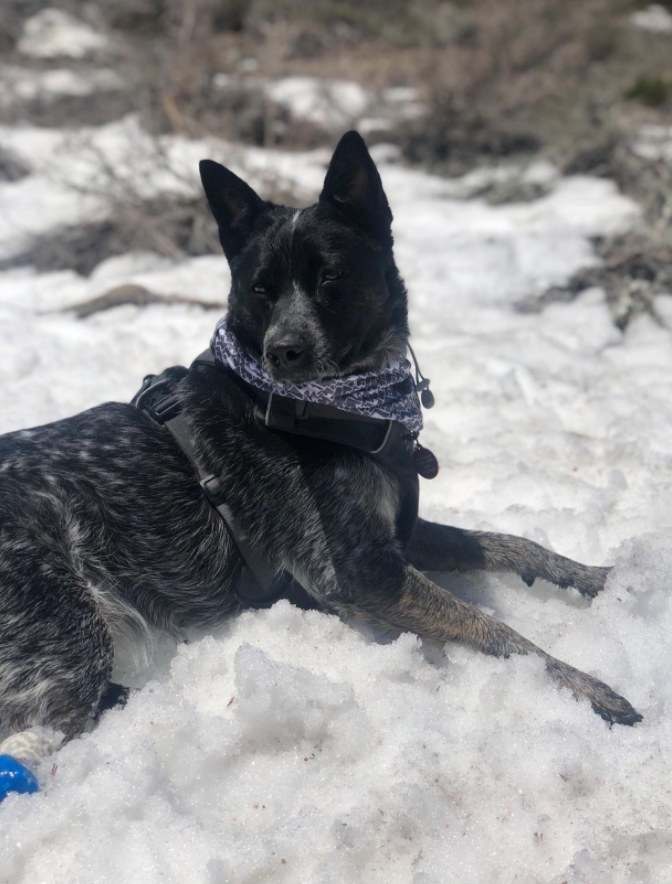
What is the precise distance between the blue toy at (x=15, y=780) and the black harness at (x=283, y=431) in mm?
1055

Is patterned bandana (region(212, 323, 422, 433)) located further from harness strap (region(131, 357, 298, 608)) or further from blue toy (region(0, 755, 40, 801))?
blue toy (region(0, 755, 40, 801))

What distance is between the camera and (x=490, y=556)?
11.6ft

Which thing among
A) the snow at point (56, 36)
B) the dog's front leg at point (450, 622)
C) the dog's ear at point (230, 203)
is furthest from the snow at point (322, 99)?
the dog's front leg at point (450, 622)

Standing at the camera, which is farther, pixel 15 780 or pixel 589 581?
pixel 589 581

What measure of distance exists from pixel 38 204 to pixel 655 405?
6572 mm

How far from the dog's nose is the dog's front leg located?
87cm

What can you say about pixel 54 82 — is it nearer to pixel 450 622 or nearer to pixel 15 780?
pixel 450 622

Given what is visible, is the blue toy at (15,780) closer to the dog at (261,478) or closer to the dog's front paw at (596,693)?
the dog at (261,478)

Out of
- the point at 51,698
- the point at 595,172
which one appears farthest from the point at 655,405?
the point at 595,172

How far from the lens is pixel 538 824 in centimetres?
231

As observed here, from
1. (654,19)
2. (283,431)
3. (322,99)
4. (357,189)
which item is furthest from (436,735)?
(654,19)

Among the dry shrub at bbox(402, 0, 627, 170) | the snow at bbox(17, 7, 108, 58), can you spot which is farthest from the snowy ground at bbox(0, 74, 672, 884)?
the snow at bbox(17, 7, 108, 58)

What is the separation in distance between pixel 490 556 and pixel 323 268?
1.38 m

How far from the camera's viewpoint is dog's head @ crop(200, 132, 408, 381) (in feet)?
10.4
